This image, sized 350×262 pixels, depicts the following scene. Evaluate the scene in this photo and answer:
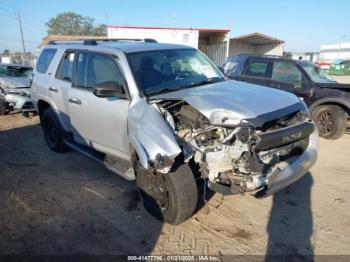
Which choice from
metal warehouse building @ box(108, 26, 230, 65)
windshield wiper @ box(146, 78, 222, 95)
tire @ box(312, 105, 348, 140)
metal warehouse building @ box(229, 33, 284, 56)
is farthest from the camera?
metal warehouse building @ box(229, 33, 284, 56)

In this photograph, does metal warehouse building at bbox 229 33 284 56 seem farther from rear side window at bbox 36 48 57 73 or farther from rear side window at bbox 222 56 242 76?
rear side window at bbox 36 48 57 73

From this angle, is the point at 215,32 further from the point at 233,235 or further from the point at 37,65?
the point at 233,235

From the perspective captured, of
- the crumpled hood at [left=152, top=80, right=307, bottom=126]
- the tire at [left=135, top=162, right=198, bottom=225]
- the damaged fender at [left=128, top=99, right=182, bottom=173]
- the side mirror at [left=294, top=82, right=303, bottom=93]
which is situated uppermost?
the crumpled hood at [left=152, top=80, right=307, bottom=126]

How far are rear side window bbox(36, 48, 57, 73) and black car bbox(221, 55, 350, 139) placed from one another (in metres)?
3.66

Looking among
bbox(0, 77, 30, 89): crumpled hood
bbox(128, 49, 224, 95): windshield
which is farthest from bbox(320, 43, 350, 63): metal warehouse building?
bbox(128, 49, 224, 95): windshield

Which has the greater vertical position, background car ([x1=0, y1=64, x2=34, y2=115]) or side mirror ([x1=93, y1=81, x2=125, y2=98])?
side mirror ([x1=93, y1=81, x2=125, y2=98])

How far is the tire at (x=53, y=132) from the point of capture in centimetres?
534

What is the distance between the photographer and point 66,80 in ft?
15.9

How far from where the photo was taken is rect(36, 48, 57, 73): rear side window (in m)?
5.47

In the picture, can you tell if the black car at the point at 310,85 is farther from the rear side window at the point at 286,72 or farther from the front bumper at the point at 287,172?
the front bumper at the point at 287,172

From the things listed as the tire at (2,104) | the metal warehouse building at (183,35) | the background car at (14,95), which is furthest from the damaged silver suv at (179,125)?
the metal warehouse building at (183,35)

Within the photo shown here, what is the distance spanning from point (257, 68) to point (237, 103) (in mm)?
5027

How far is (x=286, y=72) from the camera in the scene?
7.39m

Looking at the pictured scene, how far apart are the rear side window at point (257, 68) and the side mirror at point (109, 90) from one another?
4.97m
